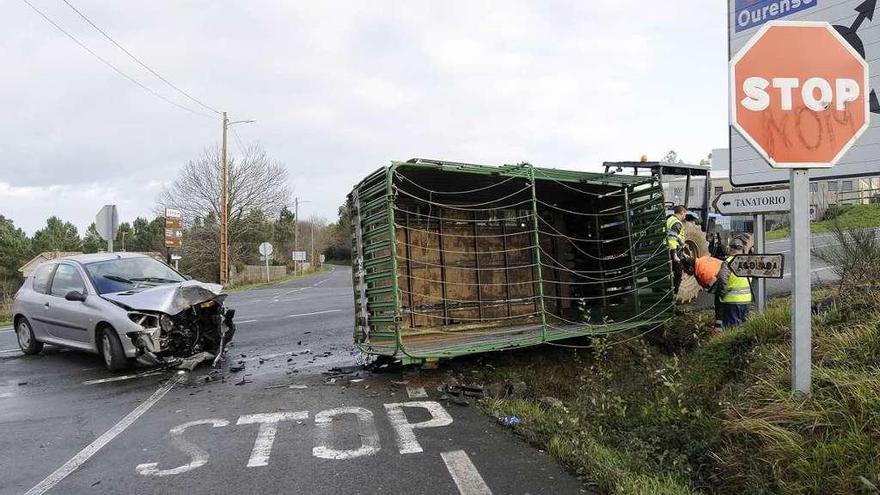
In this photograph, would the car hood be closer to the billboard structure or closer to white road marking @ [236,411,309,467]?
white road marking @ [236,411,309,467]

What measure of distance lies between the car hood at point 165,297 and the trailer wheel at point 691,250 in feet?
25.0

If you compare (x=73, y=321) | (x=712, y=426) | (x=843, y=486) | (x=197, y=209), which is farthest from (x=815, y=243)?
(x=197, y=209)

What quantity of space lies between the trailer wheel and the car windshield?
326 inches

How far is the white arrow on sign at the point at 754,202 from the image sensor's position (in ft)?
22.9

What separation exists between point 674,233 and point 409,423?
541 cm

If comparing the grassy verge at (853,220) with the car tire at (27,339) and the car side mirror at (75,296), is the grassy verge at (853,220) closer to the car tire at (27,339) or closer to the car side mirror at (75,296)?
the car side mirror at (75,296)

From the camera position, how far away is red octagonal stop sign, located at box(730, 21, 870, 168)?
372cm

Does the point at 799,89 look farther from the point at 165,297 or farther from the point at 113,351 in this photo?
the point at 113,351

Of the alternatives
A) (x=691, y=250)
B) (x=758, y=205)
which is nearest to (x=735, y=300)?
(x=758, y=205)

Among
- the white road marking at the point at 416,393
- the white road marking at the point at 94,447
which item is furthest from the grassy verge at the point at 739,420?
the white road marking at the point at 94,447

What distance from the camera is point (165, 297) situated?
772cm

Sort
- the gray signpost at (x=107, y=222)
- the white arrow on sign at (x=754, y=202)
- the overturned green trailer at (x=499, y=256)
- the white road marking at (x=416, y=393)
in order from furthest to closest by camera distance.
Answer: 1. the gray signpost at (x=107, y=222)
2. the overturned green trailer at (x=499, y=256)
3. the white arrow on sign at (x=754, y=202)
4. the white road marking at (x=416, y=393)

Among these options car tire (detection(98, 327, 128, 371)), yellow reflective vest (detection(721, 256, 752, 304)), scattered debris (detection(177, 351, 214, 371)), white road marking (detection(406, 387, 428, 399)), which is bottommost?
white road marking (detection(406, 387, 428, 399))

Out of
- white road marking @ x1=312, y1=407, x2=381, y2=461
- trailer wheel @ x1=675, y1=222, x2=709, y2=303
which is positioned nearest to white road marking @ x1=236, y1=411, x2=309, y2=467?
white road marking @ x1=312, y1=407, x2=381, y2=461
